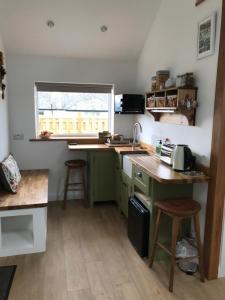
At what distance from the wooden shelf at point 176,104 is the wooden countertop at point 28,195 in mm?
1631

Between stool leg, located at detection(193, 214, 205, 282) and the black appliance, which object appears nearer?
stool leg, located at detection(193, 214, 205, 282)

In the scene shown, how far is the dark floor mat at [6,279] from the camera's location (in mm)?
2135

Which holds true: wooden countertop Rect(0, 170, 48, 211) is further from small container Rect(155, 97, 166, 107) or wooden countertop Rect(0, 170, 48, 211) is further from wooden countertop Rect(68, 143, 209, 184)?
small container Rect(155, 97, 166, 107)

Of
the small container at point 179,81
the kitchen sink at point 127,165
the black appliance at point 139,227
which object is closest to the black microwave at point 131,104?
the kitchen sink at point 127,165

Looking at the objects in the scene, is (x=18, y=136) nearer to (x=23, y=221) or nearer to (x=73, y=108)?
(x=73, y=108)

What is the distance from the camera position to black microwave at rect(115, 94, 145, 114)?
3893 millimetres

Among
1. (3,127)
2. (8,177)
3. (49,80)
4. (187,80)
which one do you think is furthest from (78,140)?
(187,80)

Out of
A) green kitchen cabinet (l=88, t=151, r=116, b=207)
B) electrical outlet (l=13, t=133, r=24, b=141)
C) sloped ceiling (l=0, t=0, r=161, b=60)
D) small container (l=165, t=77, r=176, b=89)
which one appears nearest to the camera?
small container (l=165, t=77, r=176, b=89)

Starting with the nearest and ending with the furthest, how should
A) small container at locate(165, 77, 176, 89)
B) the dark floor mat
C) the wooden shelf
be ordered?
the dark floor mat
the wooden shelf
small container at locate(165, 77, 176, 89)

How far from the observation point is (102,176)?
155 inches

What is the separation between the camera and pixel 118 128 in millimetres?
4414

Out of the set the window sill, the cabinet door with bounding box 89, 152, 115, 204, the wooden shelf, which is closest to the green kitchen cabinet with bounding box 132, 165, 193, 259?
the wooden shelf

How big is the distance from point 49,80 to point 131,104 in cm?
131

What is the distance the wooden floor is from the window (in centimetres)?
174
